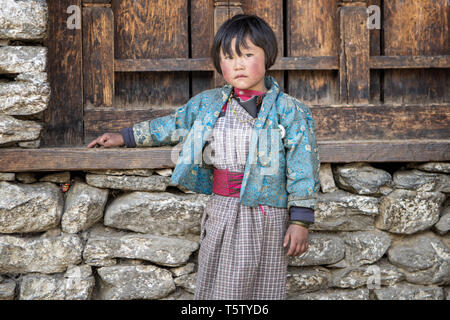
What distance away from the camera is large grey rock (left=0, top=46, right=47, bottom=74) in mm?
2141

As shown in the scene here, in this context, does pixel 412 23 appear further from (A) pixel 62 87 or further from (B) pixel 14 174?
(B) pixel 14 174

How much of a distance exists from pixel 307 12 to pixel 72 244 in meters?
1.70

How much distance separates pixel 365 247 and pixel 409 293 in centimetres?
32

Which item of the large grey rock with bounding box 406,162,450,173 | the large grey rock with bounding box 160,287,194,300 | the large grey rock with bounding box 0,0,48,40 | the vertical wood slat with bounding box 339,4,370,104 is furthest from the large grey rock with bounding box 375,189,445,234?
the large grey rock with bounding box 0,0,48,40

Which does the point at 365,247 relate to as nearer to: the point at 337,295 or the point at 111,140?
the point at 337,295

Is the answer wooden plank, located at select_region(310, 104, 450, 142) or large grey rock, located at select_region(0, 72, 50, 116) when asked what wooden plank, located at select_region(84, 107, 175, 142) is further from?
wooden plank, located at select_region(310, 104, 450, 142)

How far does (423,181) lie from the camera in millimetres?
2408

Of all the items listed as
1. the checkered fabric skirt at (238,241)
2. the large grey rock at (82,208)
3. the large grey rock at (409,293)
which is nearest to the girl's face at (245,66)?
the checkered fabric skirt at (238,241)

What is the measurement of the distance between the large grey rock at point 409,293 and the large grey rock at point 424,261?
4 cm

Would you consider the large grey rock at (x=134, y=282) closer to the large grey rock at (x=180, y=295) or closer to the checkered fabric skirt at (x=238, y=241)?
the large grey rock at (x=180, y=295)

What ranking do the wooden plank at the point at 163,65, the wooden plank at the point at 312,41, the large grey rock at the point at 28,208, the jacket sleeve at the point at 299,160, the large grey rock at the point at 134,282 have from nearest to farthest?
the jacket sleeve at the point at 299,160
the large grey rock at the point at 28,208
the large grey rock at the point at 134,282
the wooden plank at the point at 163,65
the wooden plank at the point at 312,41

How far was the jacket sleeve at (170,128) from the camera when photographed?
209 cm

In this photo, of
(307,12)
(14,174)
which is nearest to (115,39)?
(14,174)

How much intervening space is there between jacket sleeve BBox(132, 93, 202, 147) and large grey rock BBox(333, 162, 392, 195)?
2.75ft
